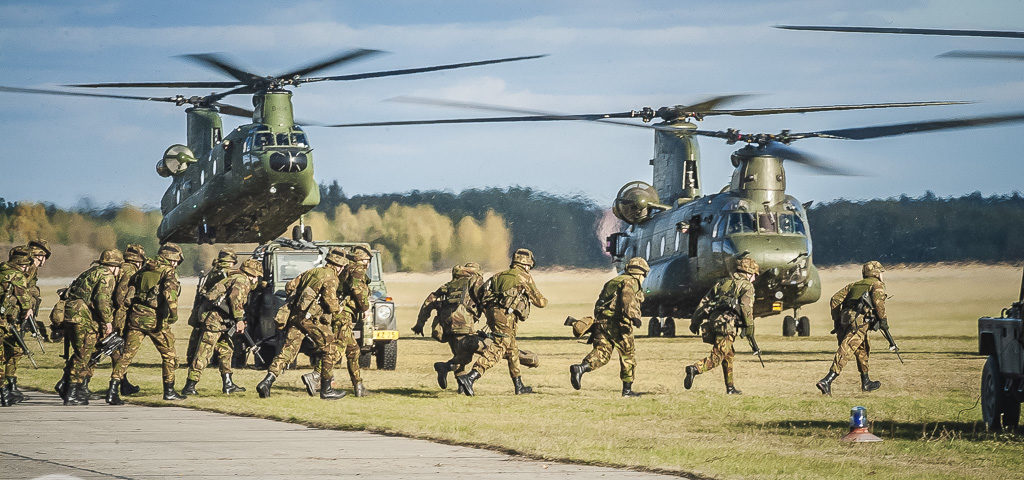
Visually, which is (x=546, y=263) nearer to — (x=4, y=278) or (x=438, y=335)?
(x=438, y=335)

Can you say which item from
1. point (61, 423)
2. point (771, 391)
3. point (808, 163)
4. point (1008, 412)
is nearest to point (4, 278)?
point (61, 423)

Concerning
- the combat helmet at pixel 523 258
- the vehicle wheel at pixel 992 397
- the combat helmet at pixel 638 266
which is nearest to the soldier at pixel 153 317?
the combat helmet at pixel 523 258

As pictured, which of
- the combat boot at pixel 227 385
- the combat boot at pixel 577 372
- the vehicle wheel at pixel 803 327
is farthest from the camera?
the vehicle wheel at pixel 803 327

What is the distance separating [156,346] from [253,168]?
10.4 meters

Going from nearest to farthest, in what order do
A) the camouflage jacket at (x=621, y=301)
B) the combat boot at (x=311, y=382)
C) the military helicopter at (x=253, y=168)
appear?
the combat boot at (x=311, y=382) < the camouflage jacket at (x=621, y=301) < the military helicopter at (x=253, y=168)

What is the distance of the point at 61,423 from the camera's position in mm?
11711

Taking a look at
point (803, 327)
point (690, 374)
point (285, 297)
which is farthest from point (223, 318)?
point (803, 327)

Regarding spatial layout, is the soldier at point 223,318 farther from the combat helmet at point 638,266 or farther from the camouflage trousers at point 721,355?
the camouflage trousers at point 721,355

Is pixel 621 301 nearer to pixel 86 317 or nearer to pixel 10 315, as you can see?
pixel 86 317

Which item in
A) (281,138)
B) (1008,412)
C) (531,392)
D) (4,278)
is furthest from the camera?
(281,138)

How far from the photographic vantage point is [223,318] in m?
15.0

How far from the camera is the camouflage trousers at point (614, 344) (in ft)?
48.1

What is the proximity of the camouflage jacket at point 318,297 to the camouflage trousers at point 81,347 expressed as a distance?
2085mm

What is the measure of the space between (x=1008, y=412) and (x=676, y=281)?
53.3 ft
